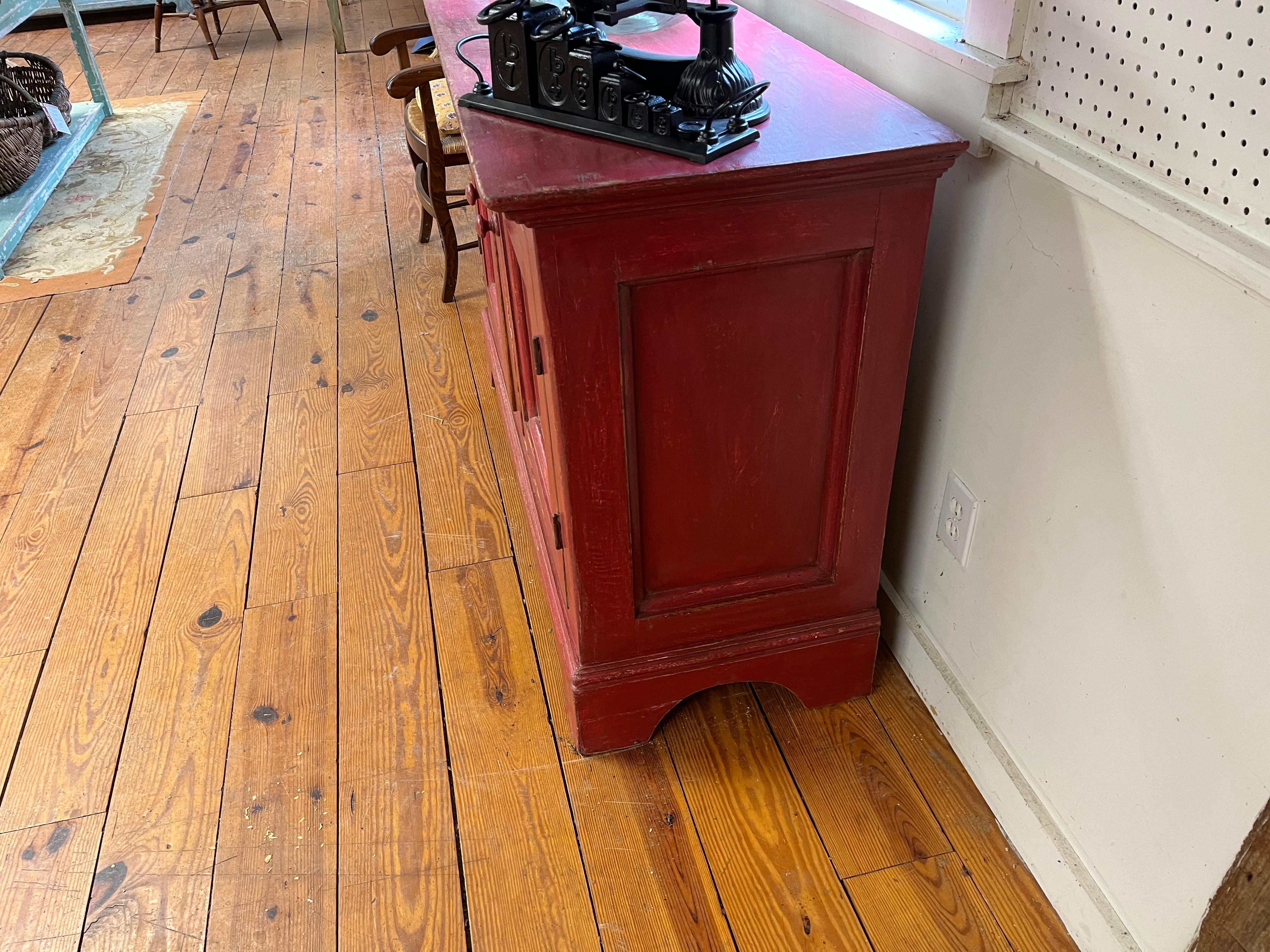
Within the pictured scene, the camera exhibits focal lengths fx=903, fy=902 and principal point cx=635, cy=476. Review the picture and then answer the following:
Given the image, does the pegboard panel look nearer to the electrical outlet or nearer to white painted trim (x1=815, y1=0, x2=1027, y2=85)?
white painted trim (x1=815, y1=0, x2=1027, y2=85)

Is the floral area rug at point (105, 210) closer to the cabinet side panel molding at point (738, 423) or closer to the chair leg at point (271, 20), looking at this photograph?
the chair leg at point (271, 20)

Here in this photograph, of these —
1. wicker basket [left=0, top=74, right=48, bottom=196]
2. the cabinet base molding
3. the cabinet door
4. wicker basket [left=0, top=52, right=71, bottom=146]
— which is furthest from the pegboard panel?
wicker basket [left=0, top=52, right=71, bottom=146]

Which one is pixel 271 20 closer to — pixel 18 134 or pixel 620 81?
pixel 18 134

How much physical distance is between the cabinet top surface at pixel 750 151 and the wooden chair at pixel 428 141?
1189 millimetres

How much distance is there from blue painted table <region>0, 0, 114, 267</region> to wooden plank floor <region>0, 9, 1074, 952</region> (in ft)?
2.88

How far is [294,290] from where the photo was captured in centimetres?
303

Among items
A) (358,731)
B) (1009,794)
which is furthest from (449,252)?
(1009,794)

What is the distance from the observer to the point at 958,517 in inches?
54.6

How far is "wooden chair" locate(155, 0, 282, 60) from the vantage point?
545 centimetres

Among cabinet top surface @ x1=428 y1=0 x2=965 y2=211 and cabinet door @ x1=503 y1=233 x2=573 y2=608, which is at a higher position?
cabinet top surface @ x1=428 y1=0 x2=965 y2=211

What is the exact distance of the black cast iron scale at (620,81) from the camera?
1.06 meters

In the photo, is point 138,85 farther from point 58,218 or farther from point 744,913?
point 744,913

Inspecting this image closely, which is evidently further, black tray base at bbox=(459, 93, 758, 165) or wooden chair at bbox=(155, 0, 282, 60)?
wooden chair at bbox=(155, 0, 282, 60)

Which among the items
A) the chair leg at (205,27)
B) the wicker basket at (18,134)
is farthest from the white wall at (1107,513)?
the chair leg at (205,27)
